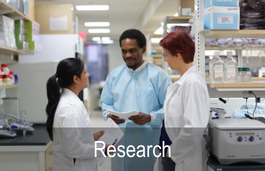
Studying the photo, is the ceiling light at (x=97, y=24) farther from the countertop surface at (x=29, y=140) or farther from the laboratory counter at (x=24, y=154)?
the laboratory counter at (x=24, y=154)

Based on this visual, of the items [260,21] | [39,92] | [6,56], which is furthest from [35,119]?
[260,21]

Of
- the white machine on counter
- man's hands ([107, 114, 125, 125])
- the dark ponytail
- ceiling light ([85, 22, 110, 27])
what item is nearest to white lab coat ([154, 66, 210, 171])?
the white machine on counter

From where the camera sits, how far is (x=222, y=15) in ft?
5.43

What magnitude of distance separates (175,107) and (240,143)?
16.5 inches

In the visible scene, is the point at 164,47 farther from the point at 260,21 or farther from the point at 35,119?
the point at 35,119

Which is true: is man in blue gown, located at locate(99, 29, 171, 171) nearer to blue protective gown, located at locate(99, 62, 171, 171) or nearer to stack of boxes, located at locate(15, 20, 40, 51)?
blue protective gown, located at locate(99, 62, 171, 171)

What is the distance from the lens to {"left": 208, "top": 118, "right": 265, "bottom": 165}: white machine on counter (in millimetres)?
1405

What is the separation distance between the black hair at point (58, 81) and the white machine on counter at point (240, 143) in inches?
35.1

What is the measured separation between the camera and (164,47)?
1461 millimetres

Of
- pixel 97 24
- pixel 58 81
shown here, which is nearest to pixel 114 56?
pixel 97 24

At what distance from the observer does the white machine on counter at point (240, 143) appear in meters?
1.41

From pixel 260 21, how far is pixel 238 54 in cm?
250

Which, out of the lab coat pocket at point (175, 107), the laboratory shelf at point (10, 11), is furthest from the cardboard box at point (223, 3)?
the laboratory shelf at point (10, 11)

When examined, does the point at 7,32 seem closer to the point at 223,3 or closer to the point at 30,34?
the point at 30,34
